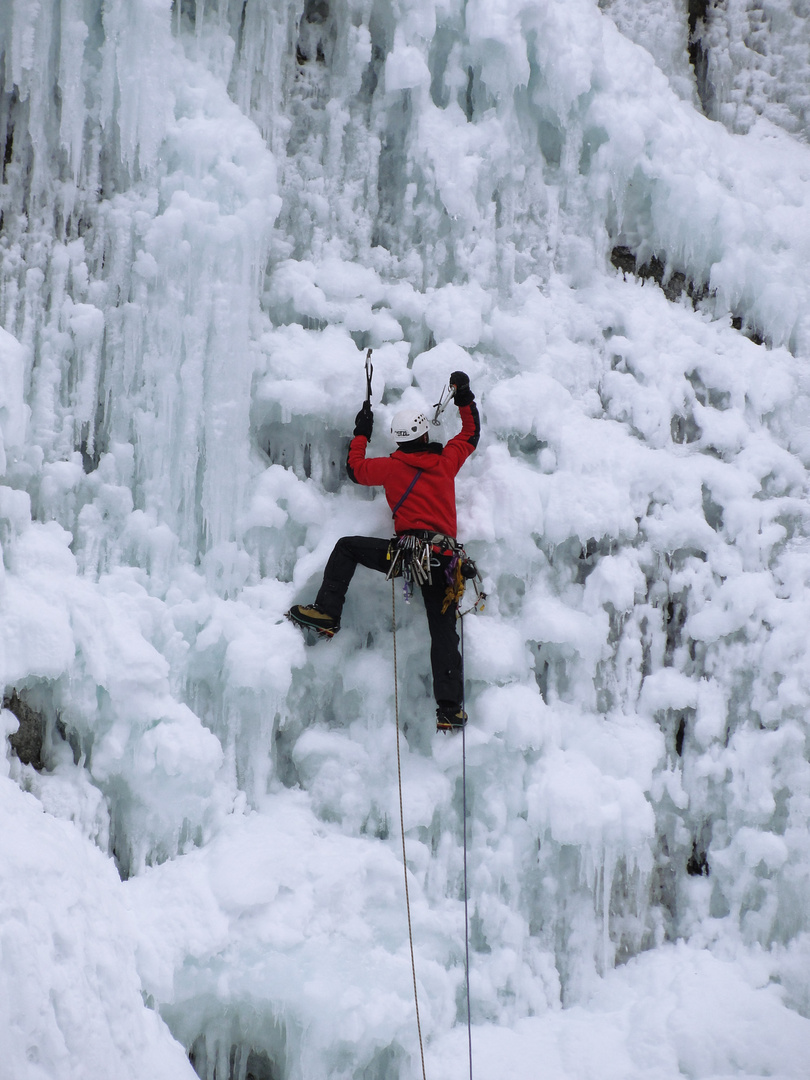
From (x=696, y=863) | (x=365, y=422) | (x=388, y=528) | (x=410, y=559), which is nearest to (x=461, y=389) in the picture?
(x=365, y=422)

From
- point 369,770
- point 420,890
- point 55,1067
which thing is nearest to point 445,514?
point 369,770

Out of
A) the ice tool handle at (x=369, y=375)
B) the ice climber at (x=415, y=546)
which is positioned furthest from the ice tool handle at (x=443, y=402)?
the ice tool handle at (x=369, y=375)

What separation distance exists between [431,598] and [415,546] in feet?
0.91

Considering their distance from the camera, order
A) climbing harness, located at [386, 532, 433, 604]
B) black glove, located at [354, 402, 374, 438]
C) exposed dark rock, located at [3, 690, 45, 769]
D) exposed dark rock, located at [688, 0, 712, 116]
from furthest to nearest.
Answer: exposed dark rock, located at [688, 0, 712, 116] < black glove, located at [354, 402, 374, 438] < climbing harness, located at [386, 532, 433, 604] < exposed dark rock, located at [3, 690, 45, 769]

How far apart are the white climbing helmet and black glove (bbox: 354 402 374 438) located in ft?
0.40

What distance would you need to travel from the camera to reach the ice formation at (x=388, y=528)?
3.89 meters

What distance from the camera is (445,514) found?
167 inches

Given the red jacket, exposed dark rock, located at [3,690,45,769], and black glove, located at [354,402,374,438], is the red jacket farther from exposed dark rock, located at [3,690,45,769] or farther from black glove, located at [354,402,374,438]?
exposed dark rock, located at [3,690,45,769]

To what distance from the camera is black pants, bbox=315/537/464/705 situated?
4.19 m

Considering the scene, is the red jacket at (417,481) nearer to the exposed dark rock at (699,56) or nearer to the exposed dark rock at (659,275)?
the exposed dark rock at (659,275)

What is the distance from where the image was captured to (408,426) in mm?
4230

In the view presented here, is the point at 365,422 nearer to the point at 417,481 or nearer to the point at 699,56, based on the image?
the point at 417,481

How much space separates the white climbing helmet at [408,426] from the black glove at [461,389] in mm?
243

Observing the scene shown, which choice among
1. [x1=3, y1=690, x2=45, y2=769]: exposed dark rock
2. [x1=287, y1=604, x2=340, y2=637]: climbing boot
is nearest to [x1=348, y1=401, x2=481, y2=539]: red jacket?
[x1=287, y1=604, x2=340, y2=637]: climbing boot
